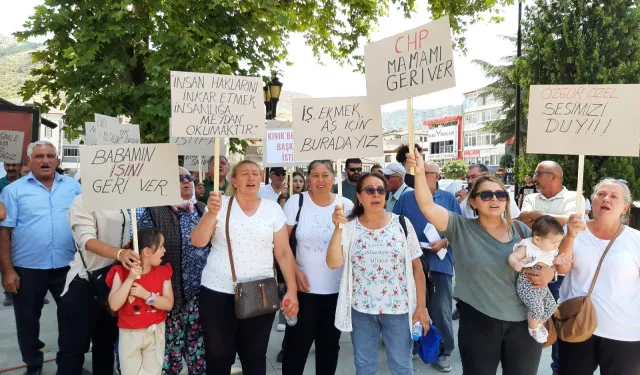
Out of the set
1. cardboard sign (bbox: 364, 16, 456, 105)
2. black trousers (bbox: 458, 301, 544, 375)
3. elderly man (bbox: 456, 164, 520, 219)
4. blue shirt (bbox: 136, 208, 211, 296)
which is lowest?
black trousers (bbox: 458, 301, 544, 375)

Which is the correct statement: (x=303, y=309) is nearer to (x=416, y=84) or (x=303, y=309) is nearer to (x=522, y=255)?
(x=522, y=255)

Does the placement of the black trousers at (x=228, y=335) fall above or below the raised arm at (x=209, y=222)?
below

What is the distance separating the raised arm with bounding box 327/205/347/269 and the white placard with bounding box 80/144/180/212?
3.77ft

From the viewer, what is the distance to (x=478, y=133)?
74.2 m

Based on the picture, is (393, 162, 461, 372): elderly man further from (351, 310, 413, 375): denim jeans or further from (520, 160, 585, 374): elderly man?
(351, 310, 413, 375): denim jeans

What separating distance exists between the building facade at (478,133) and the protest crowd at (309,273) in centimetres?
7165

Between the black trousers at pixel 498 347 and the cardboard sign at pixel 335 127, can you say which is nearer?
the black trousers at pixel 498 347

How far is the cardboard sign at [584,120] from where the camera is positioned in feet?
9.94

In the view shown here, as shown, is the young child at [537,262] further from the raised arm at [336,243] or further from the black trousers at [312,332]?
the black trousers at [312,332]

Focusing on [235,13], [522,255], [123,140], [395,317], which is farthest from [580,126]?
[235,13]

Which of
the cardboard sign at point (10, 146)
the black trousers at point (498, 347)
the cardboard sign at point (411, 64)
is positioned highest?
the cardboard sign at point (411, 64)

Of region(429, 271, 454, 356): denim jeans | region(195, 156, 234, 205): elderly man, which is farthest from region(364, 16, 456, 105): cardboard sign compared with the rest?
region(195, 156, 234, 205): elderly man

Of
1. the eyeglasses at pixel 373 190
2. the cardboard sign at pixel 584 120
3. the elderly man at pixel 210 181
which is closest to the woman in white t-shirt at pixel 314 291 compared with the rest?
the eyeglasses at pixel 373 190

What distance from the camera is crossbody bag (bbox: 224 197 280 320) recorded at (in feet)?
10.2
